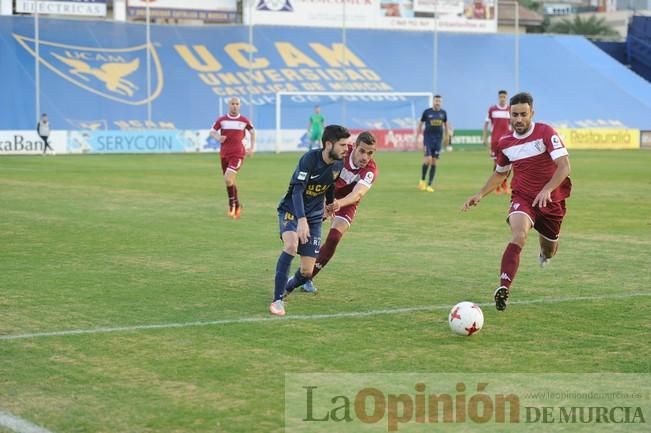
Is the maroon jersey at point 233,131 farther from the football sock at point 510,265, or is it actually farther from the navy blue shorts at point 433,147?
the football sock at point 510,265

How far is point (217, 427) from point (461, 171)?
92.6 ft

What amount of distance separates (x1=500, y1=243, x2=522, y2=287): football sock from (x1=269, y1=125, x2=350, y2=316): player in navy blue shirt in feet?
5.33

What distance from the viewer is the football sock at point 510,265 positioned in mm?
9500

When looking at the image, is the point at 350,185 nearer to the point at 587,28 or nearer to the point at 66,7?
the point at 66,7

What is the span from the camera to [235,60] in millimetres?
57812

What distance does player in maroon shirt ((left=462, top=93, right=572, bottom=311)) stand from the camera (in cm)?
988

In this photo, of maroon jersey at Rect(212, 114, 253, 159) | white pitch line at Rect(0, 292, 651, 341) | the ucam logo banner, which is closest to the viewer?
white pitch line at Rect(0, 292, 651, 341)

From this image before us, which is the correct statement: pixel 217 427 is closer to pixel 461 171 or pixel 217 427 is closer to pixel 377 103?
pixel 461 171

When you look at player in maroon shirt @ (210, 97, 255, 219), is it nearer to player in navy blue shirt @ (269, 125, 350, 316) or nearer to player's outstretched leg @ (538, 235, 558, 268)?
player's outstretched leg @ (538, 235, 558, 268)

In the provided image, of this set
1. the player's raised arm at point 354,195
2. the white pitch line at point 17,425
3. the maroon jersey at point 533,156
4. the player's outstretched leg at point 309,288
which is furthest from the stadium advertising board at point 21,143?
the white pitch line at point 17,425

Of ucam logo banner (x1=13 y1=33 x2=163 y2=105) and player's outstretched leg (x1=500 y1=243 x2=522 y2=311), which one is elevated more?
ucam logo banner (x1=13 y1=33 x2=163 y2=105)

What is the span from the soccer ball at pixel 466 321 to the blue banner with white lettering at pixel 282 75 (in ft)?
142

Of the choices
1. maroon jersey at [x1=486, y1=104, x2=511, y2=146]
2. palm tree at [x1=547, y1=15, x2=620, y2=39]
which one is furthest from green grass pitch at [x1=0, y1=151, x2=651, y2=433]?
palm tree at [x1=547, y1=15, x2=620, y2=39]

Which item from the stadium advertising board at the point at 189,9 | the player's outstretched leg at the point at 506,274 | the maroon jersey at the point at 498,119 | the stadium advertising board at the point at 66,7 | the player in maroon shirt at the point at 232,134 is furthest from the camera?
the stadium advertising board at the point at 189,9
